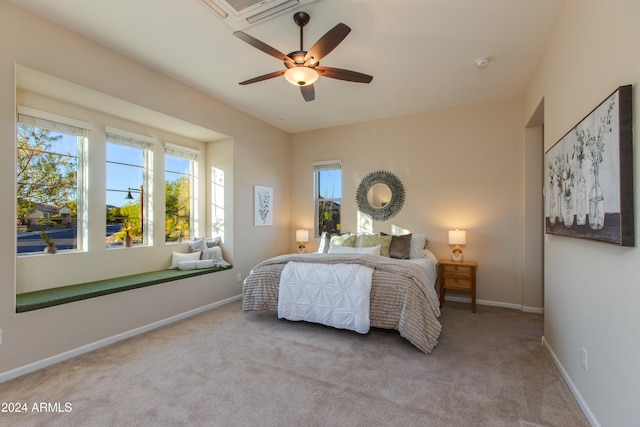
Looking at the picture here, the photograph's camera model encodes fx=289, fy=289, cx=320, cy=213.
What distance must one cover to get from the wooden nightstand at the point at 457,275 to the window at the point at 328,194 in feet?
6.32

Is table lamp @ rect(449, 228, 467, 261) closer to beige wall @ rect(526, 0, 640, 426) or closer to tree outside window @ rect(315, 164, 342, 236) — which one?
beige wall @ rect(526, 0, 640, 426)

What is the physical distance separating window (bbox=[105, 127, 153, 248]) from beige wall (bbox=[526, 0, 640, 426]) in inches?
178

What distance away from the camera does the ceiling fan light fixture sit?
8.08 ft

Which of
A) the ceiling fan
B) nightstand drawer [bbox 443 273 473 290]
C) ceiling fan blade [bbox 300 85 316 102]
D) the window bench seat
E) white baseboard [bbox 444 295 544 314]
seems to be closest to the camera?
the ceiling fan

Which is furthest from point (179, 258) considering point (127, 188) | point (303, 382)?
point (303, 382)

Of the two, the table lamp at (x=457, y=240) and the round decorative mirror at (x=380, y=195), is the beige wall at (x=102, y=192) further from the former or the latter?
the table lamp at (x=457, y=240)

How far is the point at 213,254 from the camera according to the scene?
4320mm

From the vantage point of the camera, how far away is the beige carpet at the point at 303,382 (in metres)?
1.83

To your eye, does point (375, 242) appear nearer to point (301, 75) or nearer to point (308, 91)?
point (308, 91)

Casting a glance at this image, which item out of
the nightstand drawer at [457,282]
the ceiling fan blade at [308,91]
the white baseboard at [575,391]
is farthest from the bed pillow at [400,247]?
the ceiling fan blade at [308,91]

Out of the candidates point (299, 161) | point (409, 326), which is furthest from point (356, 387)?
point (299, 161)

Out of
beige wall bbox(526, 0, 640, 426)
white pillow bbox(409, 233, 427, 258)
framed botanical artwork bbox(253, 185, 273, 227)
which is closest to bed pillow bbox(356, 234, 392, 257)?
white pillow bbox(409, 233, 427, 258)

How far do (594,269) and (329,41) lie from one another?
7.70 feet

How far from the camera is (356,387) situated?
2.14m
